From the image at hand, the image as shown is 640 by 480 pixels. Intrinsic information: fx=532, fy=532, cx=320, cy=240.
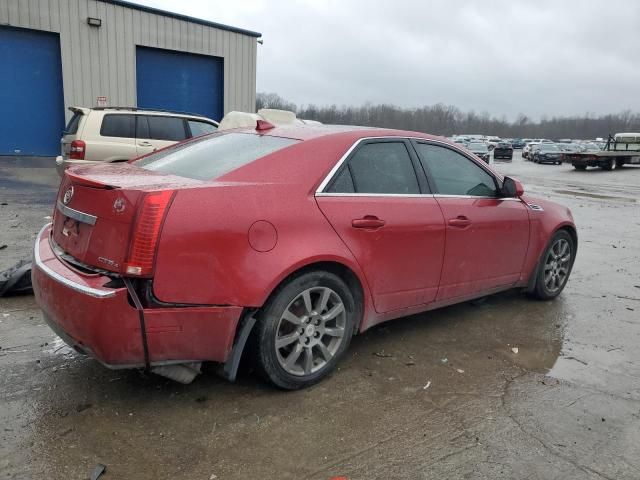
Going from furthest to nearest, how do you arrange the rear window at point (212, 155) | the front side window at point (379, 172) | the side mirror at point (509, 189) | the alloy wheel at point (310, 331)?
the side mirror at point (509, 189)
the front side window at point (379, 172)
the rear window at point (212, 155)
the alloy wheel at point (310, 331)

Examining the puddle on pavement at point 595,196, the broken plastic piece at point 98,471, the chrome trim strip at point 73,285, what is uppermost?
the chrome trim strip at point 73,285

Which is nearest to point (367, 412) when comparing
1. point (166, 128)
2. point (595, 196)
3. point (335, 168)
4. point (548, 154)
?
point (335, 168)

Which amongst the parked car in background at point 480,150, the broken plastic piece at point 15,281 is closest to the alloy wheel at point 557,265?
the broken plastic piece at point 15,281

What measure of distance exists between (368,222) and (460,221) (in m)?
0.95

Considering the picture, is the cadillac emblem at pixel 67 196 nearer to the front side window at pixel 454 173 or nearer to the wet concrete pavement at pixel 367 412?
the wet concrete pavement at pixel 367 412

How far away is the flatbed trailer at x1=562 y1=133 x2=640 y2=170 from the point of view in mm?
31453

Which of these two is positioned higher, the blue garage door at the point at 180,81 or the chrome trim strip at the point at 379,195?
the blue garage door at the point at 180,81

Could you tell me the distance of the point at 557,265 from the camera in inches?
206

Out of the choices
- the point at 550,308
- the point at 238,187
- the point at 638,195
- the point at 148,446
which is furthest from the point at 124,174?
the point at 638,195

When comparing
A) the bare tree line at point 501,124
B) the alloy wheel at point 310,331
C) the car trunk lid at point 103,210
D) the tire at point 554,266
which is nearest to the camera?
the car trunk lid at point 103,210

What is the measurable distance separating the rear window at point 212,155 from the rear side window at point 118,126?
6.38 meters

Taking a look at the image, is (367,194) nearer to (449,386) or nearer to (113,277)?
(449,386)

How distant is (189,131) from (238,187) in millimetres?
8187

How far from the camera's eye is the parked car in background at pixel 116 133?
30.8ft
